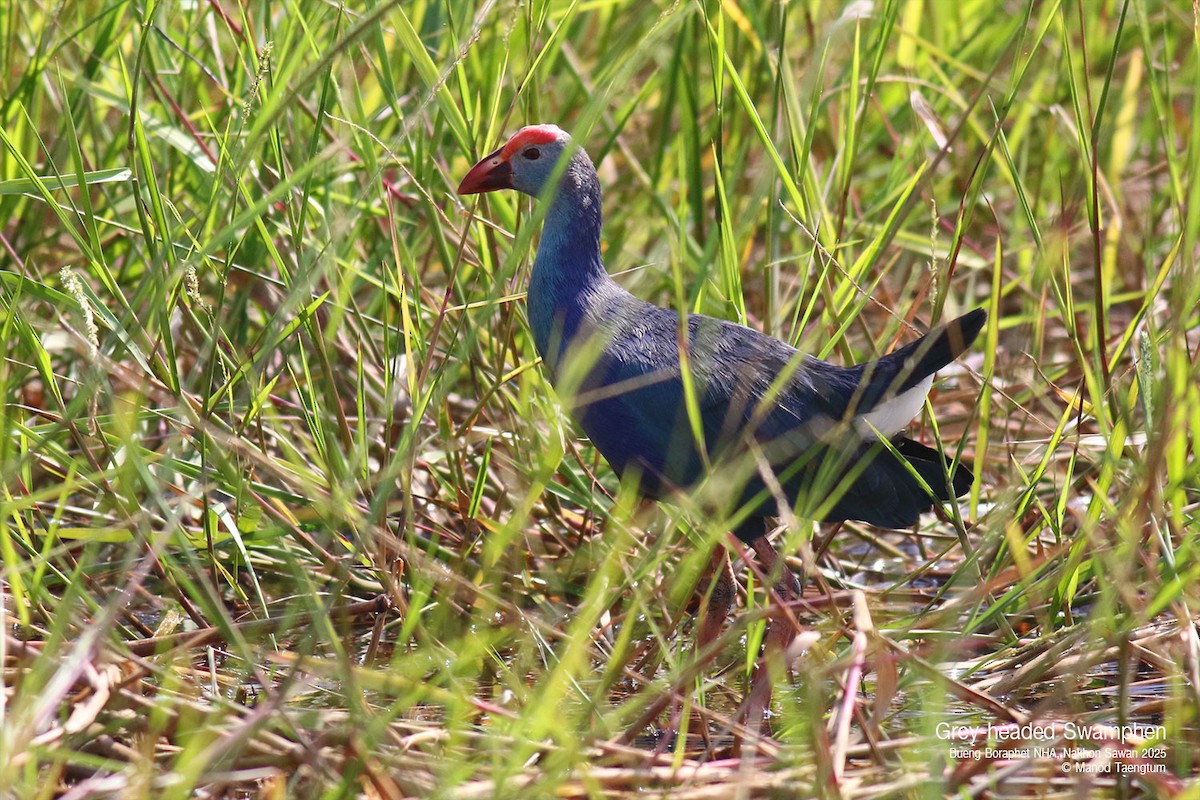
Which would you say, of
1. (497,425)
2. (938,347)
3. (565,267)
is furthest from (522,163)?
(938,347)

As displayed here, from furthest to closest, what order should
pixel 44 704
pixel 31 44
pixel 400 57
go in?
1. pixel 400 57
2. pixel 31 44
3. pixel 44 704

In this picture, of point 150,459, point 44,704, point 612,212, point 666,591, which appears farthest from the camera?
point 612,212

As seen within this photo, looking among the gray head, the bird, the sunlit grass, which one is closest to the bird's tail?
the bird

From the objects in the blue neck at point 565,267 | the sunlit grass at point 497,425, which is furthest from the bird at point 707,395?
the sunlit grass at point 497,425

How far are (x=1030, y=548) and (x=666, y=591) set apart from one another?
793mm

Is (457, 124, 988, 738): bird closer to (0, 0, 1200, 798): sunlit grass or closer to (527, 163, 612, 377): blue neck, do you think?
(527, 163, 612, 377): blue neck

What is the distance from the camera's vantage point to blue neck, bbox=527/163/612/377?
2.40m

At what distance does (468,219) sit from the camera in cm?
224

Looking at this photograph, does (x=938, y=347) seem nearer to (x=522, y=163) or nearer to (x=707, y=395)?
(x=707, y=395)

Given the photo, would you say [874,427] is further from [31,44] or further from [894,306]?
[31,44]

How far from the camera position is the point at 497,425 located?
2633mm

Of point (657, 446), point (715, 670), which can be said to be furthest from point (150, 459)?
point (715, 670)

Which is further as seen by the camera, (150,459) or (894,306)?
(894,306)

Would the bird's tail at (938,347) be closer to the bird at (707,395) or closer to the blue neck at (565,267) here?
the bird at (707,395)
